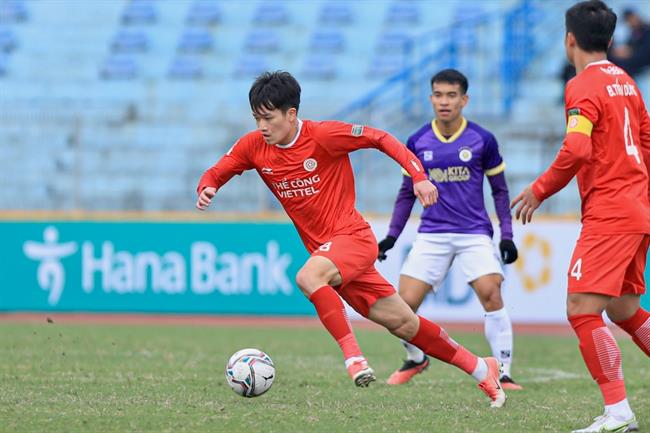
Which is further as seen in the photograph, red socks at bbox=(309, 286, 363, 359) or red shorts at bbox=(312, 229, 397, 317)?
red shorts at bbox=(312, 229, 397, 317)

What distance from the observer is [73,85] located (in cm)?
2181

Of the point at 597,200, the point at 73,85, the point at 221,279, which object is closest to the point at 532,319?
the point at 221,279

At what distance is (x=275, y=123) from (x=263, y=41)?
15415mm

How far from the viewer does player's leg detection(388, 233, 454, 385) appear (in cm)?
897

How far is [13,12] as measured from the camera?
23.3m

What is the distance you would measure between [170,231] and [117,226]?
0.76 metres

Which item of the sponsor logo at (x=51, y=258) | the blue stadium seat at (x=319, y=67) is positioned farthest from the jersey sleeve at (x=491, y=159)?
the blue stadium seat at (x=319, y=67)

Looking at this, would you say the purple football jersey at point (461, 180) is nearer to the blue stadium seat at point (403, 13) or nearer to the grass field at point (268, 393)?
the grass field at point (268, 393)

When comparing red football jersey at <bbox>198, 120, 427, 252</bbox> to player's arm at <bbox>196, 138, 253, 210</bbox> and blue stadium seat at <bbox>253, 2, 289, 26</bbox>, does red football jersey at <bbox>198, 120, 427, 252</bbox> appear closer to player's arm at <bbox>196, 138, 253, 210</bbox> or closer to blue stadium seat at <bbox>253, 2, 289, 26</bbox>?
player's arm at <bbox>196, 138, 253, 210</bbox>

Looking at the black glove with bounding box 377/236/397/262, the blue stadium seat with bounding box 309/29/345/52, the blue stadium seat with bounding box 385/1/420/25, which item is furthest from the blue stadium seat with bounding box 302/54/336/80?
the black glove with bounding box 377/236/397/262

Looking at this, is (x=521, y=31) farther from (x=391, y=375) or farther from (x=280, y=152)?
(x=280, y=152)

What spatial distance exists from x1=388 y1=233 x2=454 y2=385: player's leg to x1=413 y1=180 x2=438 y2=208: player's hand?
2377 millimetres

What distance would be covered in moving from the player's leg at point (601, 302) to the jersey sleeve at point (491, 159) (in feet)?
10.1

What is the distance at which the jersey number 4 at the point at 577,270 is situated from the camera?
590cm
